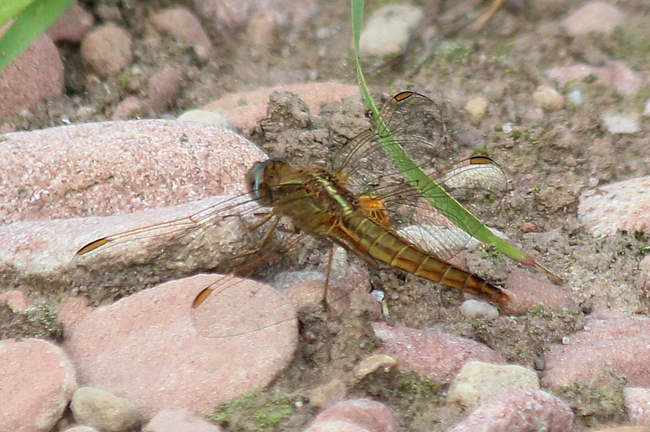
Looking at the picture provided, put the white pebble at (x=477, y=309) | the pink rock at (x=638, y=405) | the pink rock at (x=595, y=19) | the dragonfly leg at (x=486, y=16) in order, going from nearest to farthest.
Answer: the pink rock at (x=638, y=405), the white pebble at (x=477, y=309), the pink rock at (x=595, y=19), the dragonfly leg at (x=486, y=16)

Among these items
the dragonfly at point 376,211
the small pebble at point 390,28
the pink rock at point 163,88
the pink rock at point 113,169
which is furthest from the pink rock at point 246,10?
the dragonfly at point 376,211

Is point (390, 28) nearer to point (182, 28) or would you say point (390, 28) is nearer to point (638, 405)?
point (182, 28)

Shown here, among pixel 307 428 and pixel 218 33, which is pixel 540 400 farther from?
pixel 218 33

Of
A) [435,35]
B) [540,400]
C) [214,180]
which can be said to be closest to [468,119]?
[435,35]

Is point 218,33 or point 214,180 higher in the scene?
point 218,33

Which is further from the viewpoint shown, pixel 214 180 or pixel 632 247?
pixel 214 180

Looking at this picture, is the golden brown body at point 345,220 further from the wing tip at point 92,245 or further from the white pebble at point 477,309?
the wing tip at point 92,245

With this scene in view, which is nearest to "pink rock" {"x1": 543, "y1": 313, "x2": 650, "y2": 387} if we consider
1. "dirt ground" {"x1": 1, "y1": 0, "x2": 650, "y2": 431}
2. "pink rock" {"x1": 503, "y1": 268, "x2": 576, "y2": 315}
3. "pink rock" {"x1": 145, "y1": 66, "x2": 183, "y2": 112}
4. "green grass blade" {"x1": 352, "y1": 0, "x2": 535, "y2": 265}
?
"dirt ground" {"x1": 1, "y1": 0, "x2": 650, "y2": 431}

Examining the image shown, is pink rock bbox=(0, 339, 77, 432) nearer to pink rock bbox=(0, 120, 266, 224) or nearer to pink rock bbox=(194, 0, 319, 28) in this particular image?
pink rock bbox=(0, 120, 266, 224)
